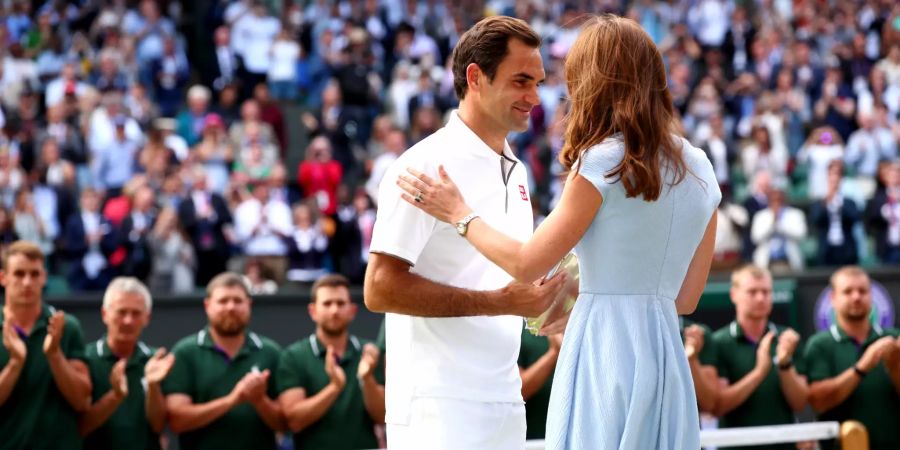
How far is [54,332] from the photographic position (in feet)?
23.2

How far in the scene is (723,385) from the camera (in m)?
8.43

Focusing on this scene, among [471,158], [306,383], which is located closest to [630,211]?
[471,158]

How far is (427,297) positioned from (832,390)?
511cm

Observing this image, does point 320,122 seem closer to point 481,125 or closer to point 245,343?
point 245,343

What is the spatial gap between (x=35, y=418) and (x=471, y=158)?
13.6 feet

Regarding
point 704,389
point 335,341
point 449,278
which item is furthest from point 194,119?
point 449,278

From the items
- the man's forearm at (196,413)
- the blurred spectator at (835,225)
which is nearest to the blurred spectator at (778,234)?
the blurred spectator at (835,225)

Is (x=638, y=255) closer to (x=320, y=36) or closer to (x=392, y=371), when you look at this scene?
(x=392, y=371)

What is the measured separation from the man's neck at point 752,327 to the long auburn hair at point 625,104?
507cm

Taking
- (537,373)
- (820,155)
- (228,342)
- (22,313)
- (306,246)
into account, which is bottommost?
(537,373)

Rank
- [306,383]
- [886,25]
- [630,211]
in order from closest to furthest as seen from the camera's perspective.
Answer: [630,211] → [306,383] → [886,25]

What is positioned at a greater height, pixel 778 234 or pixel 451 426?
pixel 778 234

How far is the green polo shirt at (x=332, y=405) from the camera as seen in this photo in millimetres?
7996

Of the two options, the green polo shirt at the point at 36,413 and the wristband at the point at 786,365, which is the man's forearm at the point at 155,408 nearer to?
the green polo shirt at the point at 36,413
